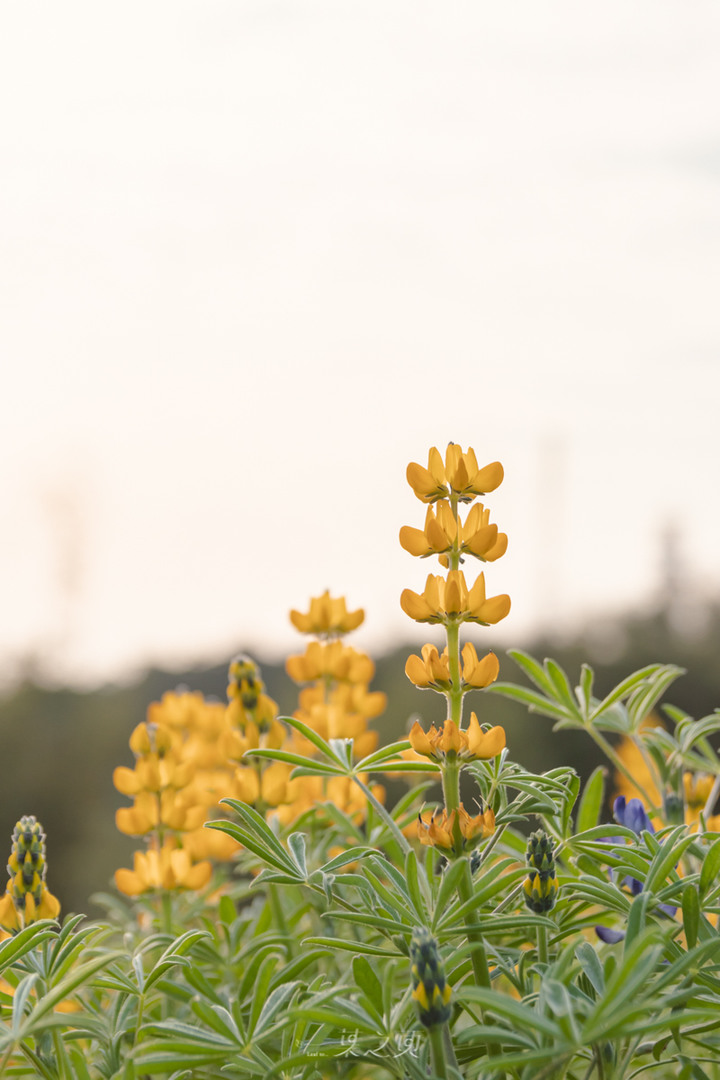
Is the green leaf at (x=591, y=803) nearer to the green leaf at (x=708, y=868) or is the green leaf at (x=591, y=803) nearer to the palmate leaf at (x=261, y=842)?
the green leaf at (x=708, y=868)

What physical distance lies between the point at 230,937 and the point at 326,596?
583 mm

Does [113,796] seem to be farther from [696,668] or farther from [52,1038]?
[52,1038]

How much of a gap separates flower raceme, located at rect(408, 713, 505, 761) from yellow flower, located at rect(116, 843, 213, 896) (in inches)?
27.4

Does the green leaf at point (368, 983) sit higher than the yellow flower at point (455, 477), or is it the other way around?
the yellow flower at point (455, 477)

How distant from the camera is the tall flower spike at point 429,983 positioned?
27.5 inches

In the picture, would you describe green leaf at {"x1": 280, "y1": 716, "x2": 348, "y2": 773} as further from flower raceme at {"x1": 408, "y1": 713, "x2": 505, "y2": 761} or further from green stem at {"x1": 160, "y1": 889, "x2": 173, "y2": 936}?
green stem at {"x1": 160, "y1": 889, "x2": 173, "y2": 936}

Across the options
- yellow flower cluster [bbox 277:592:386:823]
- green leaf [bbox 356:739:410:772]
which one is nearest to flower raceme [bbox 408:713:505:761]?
green leaf [bbox 356:739:410:772]

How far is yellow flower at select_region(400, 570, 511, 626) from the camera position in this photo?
34.8 inches

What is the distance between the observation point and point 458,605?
0.88 meters

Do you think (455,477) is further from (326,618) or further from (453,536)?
(326,618)

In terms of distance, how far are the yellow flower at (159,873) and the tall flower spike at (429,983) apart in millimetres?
763

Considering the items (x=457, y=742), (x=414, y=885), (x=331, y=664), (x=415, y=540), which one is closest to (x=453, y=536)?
(x=415, y=540)

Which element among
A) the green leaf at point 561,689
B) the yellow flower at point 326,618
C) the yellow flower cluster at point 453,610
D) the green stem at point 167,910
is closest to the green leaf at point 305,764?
the yellow flower cluster at point 453,610

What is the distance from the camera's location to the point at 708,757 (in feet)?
4.98
